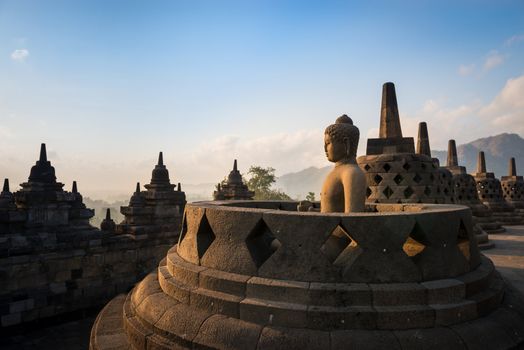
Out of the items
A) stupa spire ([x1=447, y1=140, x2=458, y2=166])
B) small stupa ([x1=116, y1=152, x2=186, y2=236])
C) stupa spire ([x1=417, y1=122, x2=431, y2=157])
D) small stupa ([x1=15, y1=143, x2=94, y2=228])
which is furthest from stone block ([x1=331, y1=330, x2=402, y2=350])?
stupa spire ([x1=447, y1=140, x2=458, y2=166])

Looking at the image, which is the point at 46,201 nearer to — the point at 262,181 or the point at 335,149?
the point at 335,149

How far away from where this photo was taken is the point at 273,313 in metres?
2.62

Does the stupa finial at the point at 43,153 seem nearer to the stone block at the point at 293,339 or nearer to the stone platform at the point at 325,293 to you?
the stone platform at the point at 325,293

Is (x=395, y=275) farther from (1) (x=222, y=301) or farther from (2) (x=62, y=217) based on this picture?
(2) (x=62, y=217)

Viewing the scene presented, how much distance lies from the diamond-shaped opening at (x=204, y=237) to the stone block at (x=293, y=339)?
116cm

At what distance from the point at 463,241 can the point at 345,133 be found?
5.54 ft

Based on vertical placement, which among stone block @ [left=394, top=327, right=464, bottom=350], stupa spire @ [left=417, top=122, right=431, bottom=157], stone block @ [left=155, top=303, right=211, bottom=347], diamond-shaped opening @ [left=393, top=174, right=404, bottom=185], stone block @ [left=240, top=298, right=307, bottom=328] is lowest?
stone block @ [left=394, top=327, right=464, bottom=350]

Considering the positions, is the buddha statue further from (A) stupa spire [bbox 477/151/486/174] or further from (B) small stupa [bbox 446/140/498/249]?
(A) stupa spire [bbox 477/151/486/174]

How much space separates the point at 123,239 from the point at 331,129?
655 centimetres

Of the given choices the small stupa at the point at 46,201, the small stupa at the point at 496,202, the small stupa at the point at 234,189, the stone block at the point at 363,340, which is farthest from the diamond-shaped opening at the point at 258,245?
the small stupa at the point at 496,202

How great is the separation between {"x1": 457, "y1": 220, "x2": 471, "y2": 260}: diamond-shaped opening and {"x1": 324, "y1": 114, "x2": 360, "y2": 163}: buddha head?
135 centimetres

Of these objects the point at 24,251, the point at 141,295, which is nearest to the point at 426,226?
the point at 141,295

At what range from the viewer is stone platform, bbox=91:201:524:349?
2529 millimetres

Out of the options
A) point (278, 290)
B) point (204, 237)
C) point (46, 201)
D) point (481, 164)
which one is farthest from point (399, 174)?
point (481, 164)
